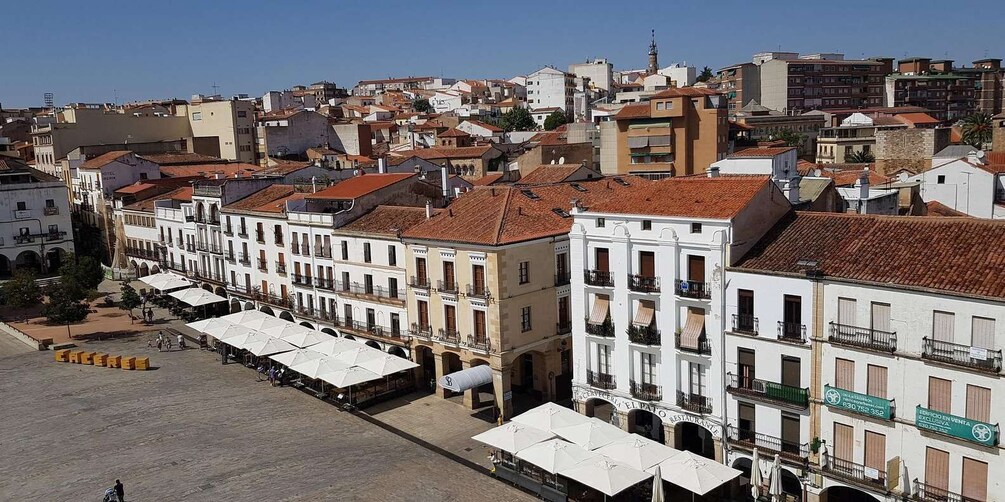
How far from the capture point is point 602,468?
28.7 m

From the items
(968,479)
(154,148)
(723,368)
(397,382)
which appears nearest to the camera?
(968,479)

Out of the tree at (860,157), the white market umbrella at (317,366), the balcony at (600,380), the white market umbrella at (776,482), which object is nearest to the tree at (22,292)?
the white market umbrella at (317,366)

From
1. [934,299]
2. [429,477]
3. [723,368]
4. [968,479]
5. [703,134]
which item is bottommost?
[429,477]

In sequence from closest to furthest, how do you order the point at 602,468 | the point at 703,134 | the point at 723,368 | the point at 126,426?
the point at 602,468 → the point at 723,368 → the point at 126,426 → the point at 703,134

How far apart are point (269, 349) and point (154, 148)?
229 ft

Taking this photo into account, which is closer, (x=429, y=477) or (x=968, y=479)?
(x=968, y=479)

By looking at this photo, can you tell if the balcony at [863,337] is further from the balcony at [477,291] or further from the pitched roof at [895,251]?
the balcony at [477,291]

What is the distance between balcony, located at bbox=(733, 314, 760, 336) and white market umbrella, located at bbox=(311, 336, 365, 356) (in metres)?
22.3

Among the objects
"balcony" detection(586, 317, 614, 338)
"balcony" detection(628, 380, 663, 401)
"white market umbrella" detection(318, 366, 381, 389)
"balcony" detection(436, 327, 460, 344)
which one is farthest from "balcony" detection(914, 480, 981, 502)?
"white market umbrella" detection(318, 366, 381, 389)

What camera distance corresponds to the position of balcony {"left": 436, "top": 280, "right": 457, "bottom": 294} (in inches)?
1656

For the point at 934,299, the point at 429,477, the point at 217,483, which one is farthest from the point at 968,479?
the point at 217,483

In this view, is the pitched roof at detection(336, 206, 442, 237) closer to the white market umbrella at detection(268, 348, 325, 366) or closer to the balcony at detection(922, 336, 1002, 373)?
the white market umbrella at detection(268, 348, 325, 366)

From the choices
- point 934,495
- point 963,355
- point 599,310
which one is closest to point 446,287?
point 599,310

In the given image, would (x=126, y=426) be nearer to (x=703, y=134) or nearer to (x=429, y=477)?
(x=429, y=477)
